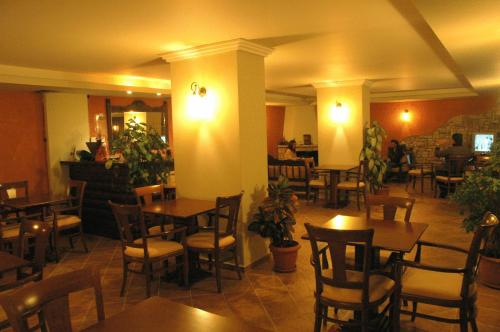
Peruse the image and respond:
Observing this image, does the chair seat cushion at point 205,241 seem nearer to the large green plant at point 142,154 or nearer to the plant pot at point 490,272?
the large green plant at point 142,154

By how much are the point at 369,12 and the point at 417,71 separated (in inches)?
164

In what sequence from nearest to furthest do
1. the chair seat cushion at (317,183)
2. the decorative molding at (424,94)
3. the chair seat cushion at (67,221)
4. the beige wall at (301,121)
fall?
the chair seat cushion at (67,221) < the chair seat cushion at (317,183) < the decorative molding at (424,94) < the beige wall at (301,121)

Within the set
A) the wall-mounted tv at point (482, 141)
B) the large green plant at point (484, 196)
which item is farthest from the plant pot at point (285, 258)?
the wall-mounted tv at point (482, 141)

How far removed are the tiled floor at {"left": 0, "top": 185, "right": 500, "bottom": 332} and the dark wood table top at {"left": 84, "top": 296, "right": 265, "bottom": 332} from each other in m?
1.66

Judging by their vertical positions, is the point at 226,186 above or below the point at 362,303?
above

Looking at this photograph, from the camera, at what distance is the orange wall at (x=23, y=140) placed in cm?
661

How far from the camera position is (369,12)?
3346 mm

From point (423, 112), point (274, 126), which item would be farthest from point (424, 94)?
point (274, 126)

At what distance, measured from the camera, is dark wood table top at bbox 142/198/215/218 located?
3.93 m

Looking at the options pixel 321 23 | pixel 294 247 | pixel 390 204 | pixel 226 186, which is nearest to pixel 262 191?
pixel 226 186

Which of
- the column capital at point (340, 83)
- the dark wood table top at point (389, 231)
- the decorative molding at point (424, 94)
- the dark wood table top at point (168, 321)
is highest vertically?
the decorative molding at point (424, 94)

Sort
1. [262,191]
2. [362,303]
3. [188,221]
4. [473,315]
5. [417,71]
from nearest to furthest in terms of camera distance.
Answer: [362,303] → [473,315] → [188,221] → [262,191] → [417,71]

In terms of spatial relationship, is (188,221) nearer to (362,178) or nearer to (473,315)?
(473,315)

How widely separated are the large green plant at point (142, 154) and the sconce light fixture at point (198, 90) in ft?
4.08
